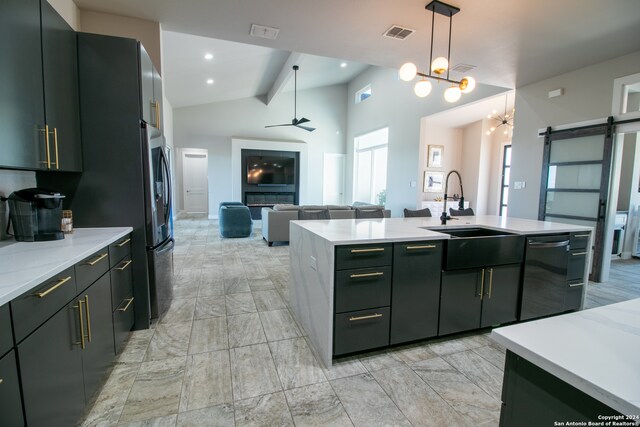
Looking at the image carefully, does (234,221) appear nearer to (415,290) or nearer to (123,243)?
(123,243)

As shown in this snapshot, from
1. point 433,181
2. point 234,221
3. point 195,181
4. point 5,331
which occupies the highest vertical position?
point 433,181

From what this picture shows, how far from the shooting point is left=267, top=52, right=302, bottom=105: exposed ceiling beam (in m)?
6.39

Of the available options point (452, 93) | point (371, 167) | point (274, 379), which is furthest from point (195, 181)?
point (274, 379)

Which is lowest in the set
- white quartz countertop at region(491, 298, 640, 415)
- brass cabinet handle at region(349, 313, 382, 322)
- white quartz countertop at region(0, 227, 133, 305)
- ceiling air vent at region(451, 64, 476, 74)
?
brass cabinet handle at region(349, 313, 382, 322)

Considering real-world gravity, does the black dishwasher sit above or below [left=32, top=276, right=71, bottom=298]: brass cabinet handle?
below

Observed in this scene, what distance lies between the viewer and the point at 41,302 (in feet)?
3.81

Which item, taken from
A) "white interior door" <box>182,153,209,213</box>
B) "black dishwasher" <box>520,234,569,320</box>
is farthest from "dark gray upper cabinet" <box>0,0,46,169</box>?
"white interior door" <box>182,153,209,213</box>

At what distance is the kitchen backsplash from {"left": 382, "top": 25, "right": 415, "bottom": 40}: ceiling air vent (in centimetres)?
342

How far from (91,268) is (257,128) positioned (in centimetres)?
861

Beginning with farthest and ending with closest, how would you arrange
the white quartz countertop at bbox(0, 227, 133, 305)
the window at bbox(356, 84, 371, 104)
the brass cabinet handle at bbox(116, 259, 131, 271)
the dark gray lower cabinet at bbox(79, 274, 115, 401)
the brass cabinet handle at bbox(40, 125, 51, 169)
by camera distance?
the window at bbox(356, 84, 371, 104) < the brass cabinet handle at bbox(116, 259, 131, 271) < the brass cabinet handle at bbox(40, 125, 51, 169) < the dark gray lower cabinet at bbox(79, 274, 115, 401) < the white quartz countertop at bbox(0, 227, 133, 305)

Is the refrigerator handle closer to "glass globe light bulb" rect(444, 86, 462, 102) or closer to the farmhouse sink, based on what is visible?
the farmhouse sink

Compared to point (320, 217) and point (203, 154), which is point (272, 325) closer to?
point (320, 217)

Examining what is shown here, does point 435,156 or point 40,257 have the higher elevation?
point 435,156

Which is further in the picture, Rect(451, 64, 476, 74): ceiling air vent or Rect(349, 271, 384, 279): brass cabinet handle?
Rect(451, 64, 476, 74): ceiling air vent
